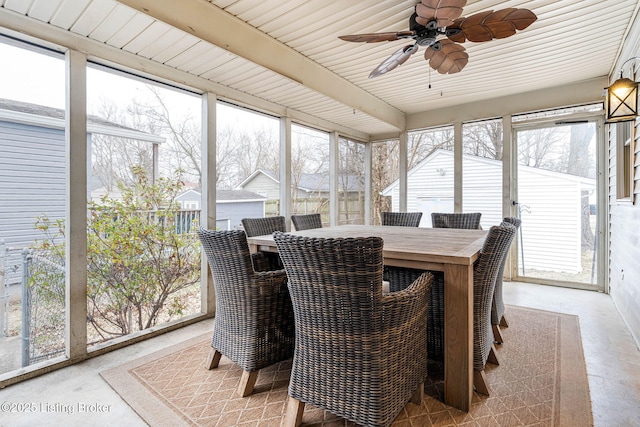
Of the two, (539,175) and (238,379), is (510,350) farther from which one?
(539,175)

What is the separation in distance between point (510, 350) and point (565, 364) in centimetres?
32

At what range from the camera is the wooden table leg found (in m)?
1.63

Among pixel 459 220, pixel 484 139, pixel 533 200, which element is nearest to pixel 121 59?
pixel 459 220

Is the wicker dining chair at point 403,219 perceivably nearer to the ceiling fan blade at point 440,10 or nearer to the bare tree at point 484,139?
the bare tree at point 484,139

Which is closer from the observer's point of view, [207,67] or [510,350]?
[510,350]

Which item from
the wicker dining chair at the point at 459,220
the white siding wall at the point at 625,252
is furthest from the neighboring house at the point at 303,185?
the white siding wall at the point at 625,252

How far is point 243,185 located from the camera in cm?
368

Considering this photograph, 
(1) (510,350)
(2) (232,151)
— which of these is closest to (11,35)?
(2) (232,151)

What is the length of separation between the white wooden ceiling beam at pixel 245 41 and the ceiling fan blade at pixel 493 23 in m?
1.48

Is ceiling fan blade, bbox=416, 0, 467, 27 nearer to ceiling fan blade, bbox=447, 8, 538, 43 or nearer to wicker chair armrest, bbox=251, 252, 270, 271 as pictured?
ceiling fan blade, bbox=447, 8, 538, 43

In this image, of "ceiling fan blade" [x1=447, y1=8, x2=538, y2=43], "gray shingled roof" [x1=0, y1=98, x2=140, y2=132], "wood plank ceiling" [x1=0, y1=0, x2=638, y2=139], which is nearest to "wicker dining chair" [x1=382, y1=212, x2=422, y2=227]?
"wood plank ceiling" [x1=0, y1=0, x2=638, y2=139]

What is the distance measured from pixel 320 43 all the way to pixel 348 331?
2.57m

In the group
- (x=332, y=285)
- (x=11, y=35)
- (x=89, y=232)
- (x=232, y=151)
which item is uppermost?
(x=11, y=35)

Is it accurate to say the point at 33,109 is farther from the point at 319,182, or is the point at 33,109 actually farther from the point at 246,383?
the point at 319,182
